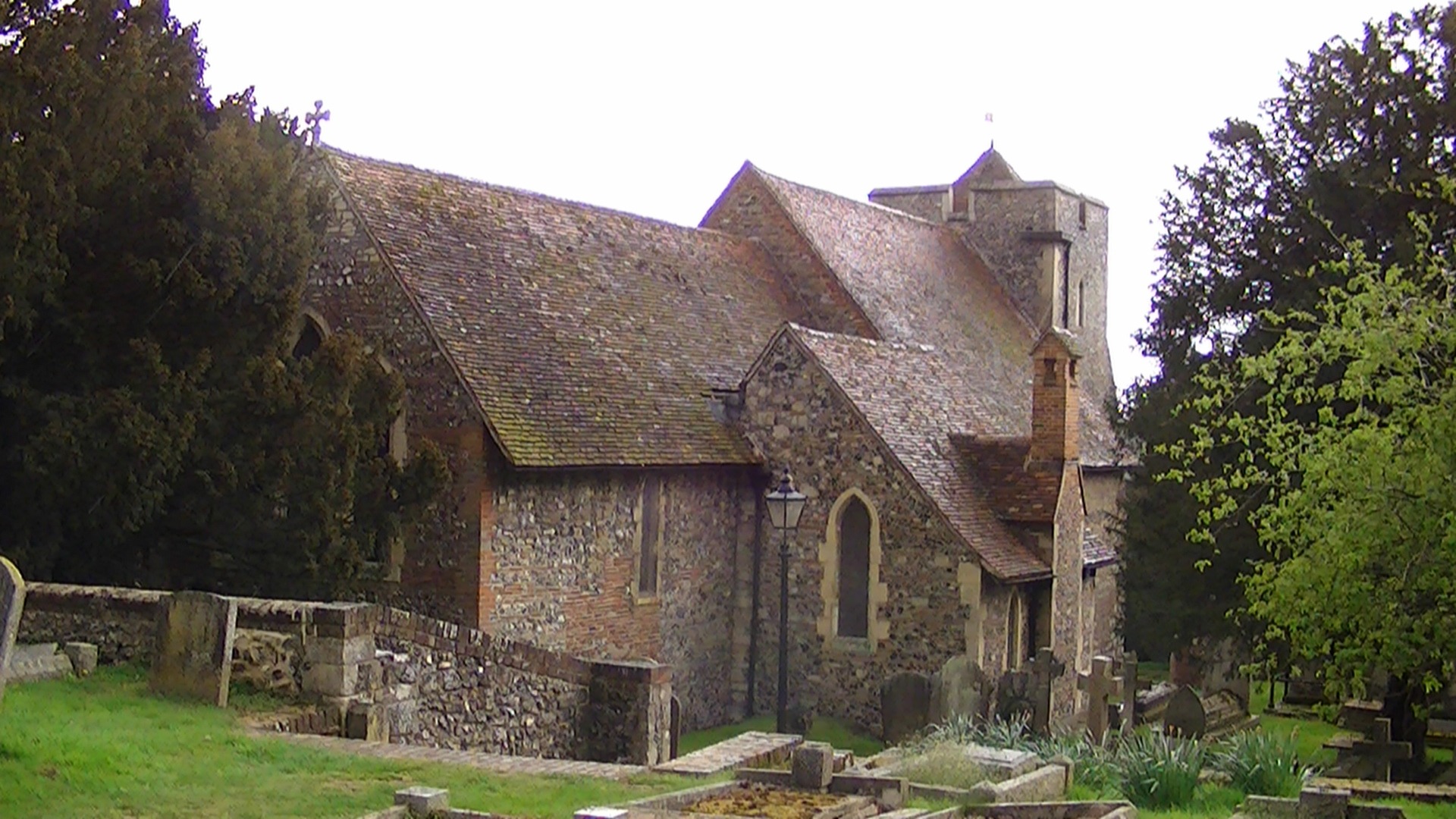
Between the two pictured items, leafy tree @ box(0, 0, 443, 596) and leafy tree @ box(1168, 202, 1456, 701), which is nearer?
leafy tree @ box(1168, 202, 1456, 701)

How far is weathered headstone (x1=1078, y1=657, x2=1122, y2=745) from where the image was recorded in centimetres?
2016

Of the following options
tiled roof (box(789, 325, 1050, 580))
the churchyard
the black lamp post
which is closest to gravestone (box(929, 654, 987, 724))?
the churchyard

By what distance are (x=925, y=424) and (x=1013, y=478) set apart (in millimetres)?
1575

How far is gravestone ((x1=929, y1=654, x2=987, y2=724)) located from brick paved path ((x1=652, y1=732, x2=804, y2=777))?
5016 millimetres

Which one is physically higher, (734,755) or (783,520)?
(783,520)

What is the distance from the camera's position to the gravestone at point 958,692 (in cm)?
1995

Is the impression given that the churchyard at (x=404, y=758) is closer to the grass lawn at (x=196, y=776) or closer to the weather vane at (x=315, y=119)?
the grass lawn at (x=196, y=776)

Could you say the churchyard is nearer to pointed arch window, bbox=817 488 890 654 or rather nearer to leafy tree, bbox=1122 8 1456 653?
pointed arch window, bbox=817 488 890 654

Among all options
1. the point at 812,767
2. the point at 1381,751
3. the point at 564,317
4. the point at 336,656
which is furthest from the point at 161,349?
the point at 1381,751

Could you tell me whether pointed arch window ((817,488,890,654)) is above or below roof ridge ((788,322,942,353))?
below

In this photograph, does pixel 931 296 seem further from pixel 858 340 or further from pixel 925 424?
pixel 925 424

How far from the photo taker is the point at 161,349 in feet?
61.5

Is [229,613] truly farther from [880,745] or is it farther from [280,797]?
[880,745]

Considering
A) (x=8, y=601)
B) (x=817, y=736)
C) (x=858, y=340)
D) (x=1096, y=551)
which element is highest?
(x=858, y=340)
